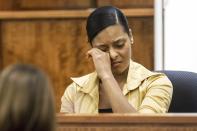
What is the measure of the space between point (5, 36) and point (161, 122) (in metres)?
2.26

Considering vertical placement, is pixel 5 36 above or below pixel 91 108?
above

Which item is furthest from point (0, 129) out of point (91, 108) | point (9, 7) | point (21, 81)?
point (9, 7)

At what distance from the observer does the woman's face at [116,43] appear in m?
2.04

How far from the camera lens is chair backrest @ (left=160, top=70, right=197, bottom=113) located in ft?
6.88

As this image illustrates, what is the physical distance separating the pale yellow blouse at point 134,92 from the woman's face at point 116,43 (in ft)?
0.21

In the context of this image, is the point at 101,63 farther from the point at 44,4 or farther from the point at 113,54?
the point at 44,4

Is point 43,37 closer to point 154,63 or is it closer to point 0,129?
point 154,63

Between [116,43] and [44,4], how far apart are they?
5.21 ft

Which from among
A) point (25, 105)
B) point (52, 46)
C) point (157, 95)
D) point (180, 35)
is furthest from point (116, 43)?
point (52, 46)

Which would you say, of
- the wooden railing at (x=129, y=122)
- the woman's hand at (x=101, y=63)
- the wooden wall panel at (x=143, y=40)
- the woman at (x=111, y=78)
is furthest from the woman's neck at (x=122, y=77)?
the wooden wall panel at (x=143, y=40)

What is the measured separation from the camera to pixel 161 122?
1.45 metres

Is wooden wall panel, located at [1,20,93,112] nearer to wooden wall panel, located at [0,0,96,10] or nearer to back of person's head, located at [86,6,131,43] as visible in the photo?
wooden wall panel, located at [0,0,96,10]

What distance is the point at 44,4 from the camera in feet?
11.5

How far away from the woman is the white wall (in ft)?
4.14
